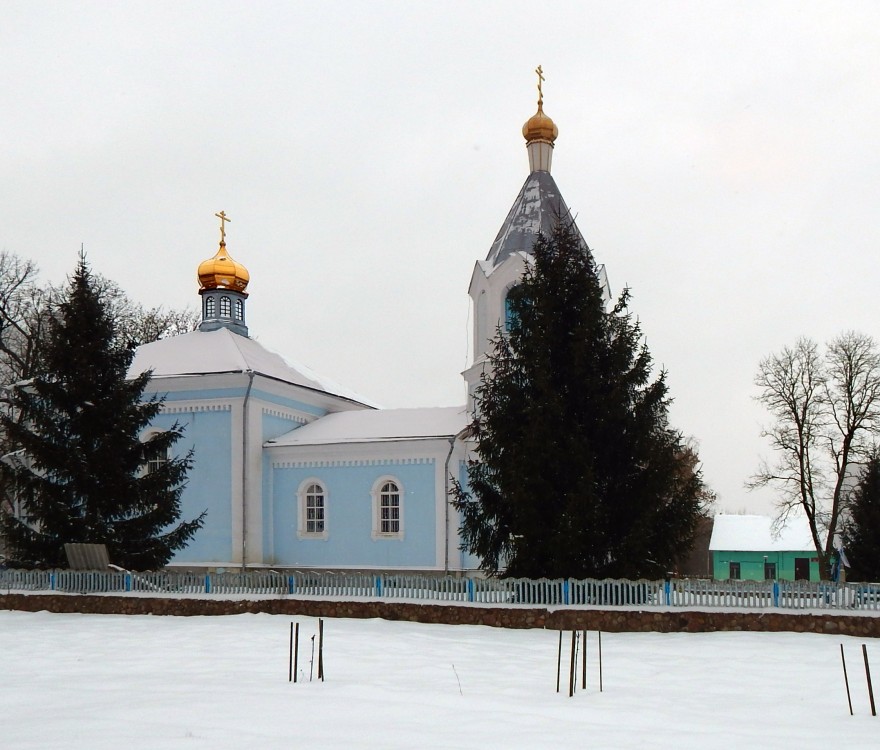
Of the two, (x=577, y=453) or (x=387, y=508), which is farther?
(x=387, y=508)

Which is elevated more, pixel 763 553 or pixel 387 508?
pixel 387 508

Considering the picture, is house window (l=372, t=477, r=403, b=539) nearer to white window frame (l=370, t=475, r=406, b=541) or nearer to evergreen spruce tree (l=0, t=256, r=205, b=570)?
white window frame (l=370, t=475, r=406, b=541)

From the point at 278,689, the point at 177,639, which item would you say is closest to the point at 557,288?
the point at 177,639

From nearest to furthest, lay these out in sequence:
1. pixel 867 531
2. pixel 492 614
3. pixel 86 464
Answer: pixel 492 614
pixel 86 464
pixel 867 531

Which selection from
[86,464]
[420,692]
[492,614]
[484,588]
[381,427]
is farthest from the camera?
[381,427]

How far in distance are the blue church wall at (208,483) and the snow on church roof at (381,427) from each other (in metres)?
1.24

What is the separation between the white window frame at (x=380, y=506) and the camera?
21.5 metres

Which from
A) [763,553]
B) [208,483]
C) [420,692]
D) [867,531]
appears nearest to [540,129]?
[208,483]

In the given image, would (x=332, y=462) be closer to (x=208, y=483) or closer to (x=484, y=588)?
(x=208, y=483)

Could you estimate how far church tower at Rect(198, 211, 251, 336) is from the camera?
Answer: 26.2 m

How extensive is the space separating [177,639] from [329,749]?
684 centimetres

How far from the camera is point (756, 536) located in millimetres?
40875

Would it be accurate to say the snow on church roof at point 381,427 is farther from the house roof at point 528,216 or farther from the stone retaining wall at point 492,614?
the stone retaining wall at point 492,614

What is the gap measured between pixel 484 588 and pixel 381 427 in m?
8.68
